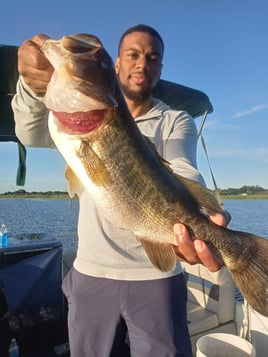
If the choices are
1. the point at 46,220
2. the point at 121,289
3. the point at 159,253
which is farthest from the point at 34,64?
the point at 46,220

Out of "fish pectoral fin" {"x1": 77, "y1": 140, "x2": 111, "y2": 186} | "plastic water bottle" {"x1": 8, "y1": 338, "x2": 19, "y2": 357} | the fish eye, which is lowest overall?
"plastic water bottle" {"x1": 8, "y1": 338, "x2": 19, "y2": 357}

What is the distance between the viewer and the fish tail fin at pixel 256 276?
217cm

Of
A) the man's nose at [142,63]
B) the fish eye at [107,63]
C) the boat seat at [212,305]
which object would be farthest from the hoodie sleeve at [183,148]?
the boat seat at [212,305]

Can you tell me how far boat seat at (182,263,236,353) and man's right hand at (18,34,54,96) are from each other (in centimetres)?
373

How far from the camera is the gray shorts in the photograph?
2.51 metres

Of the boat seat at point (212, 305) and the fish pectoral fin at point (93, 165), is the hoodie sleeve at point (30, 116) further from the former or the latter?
the boat seat at point (212, 305)

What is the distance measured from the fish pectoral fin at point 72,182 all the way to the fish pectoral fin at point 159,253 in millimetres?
516

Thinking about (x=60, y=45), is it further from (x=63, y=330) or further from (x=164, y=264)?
(x=63, y=330)

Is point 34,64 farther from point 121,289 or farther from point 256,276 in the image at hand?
point 256,276

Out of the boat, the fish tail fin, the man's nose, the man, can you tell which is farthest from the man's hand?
the boat

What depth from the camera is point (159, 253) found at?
2.21 metres

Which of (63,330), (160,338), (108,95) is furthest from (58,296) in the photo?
(108,95)

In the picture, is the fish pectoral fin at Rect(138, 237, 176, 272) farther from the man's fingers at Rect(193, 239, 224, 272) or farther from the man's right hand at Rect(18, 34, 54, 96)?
the man's right hand at Rect(18, 34, 54, 96)

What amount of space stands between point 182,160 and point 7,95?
3167 millimetres
